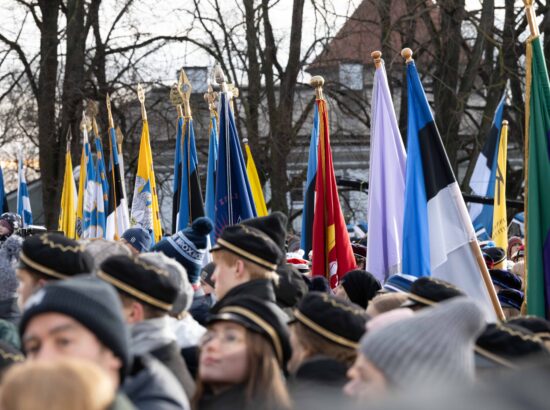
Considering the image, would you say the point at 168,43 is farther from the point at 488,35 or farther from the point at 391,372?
the point at 391,372

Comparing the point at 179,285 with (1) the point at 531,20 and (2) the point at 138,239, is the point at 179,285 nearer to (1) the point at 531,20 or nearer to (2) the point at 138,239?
(1) the point at 531,20

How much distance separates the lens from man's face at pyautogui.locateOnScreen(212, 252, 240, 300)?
5.22 metres

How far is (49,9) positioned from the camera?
2275 centimetres

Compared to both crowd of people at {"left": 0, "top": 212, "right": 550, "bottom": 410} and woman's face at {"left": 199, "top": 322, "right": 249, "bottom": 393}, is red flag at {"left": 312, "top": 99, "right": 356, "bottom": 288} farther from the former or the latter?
woman's face at {"left": 199, "top": 322, "right": 249, "bottom": 393}

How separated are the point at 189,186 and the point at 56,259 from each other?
26.7ft

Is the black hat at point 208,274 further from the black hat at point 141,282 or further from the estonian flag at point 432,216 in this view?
the black hat at point 141,282

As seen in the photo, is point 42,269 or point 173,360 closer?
point 173,360

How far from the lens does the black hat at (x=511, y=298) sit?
7.75 meters

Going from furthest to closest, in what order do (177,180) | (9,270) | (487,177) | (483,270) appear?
(487,177)
(177,180)
(483,270)
(9,270)

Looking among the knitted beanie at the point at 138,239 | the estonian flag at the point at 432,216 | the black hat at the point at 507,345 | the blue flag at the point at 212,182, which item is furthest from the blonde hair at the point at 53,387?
the blue flag at the point at 212,182

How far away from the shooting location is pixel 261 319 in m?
3.82

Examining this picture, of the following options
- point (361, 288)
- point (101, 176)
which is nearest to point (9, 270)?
point (361, 288)

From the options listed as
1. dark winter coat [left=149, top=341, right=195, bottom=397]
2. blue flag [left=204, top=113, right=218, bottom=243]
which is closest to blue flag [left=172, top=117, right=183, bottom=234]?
blue flag [left=204, top=113, right=218, bottom=243]

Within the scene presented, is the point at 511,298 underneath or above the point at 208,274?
underneath
